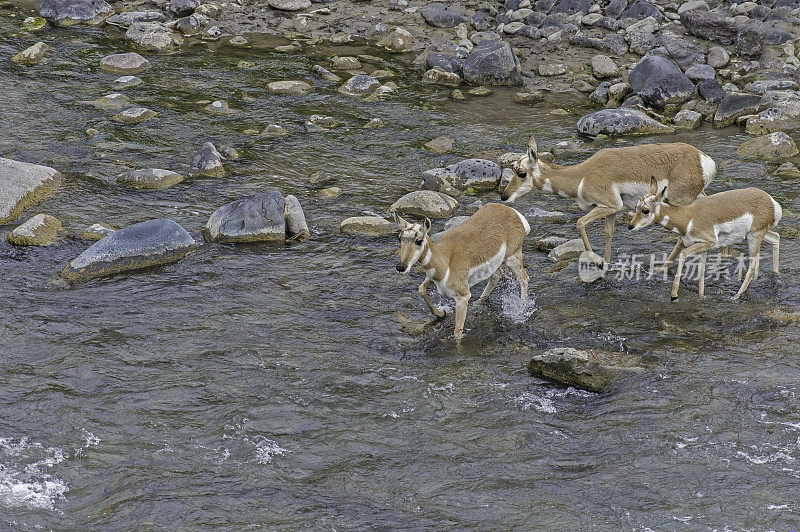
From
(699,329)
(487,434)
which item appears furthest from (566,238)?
(487,434)

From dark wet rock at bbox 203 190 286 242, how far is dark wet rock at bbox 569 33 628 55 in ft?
38.0

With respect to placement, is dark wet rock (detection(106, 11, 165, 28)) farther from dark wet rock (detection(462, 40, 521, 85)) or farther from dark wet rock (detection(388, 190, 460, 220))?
dark wet rock (detection(388, 190, 460, 220))

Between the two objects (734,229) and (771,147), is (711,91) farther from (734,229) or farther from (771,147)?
(734,229)

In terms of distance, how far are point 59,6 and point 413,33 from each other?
1011cm

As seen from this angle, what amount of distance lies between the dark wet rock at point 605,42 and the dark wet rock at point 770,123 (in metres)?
4.86

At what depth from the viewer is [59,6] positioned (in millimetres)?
22656

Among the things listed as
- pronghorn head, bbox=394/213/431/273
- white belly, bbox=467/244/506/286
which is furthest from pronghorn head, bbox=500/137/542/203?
pronghorn head, bbox=394/213/431/273

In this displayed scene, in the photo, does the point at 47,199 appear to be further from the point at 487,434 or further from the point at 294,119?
the point at 487,434

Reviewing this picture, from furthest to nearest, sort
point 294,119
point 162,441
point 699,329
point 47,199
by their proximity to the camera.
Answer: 1. point 294,119
2. point 47,199
3. point 699,329
4. point 162,441

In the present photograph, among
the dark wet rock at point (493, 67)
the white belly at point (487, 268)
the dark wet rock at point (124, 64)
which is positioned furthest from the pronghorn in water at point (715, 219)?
the dark wet rock at point (124, 64)

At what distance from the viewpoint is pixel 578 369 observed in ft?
29.0

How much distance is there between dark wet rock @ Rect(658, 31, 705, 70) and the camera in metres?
19.5

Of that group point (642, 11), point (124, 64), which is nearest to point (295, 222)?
point (124, 64)

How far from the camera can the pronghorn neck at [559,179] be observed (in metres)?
11.6
